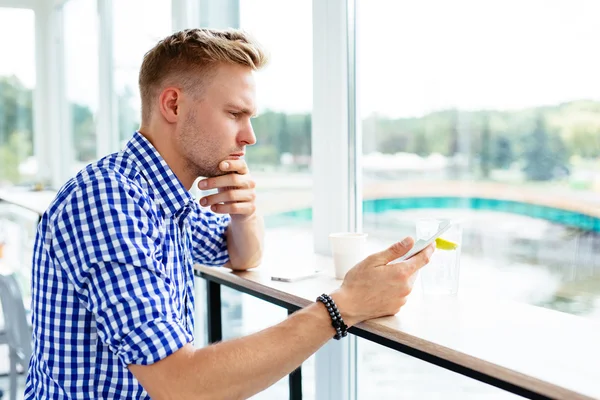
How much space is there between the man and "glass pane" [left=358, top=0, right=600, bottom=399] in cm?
35

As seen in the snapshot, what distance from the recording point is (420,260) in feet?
3.64

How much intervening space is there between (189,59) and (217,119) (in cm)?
13

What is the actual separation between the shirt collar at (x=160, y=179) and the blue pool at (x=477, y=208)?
66 centimetres

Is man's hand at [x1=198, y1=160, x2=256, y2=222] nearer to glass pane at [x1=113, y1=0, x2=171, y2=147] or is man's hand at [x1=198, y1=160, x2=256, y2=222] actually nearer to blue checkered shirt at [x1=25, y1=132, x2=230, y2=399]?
blue checkered shirt at [x1=25, y1=132, x2=230, y2=399]

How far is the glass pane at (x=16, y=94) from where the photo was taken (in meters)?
4.21

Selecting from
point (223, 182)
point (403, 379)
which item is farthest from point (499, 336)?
point (403, 379)

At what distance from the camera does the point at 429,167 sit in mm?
1623

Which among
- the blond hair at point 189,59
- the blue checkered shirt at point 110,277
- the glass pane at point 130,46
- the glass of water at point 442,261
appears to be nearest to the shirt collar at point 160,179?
the blue checkered shirt at point 110,277

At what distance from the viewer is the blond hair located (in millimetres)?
1263

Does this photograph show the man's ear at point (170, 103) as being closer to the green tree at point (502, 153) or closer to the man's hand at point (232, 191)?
the man's hand at point (232, 191)

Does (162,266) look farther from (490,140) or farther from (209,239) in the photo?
(490,140)

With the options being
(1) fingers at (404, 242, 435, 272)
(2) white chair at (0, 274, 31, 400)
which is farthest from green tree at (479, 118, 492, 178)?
(2) white chair at (0, 274, 31, 400)

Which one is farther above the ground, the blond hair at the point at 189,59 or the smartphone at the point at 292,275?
the blond hair at the point at 189,59

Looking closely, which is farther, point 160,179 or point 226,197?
point 226,197
